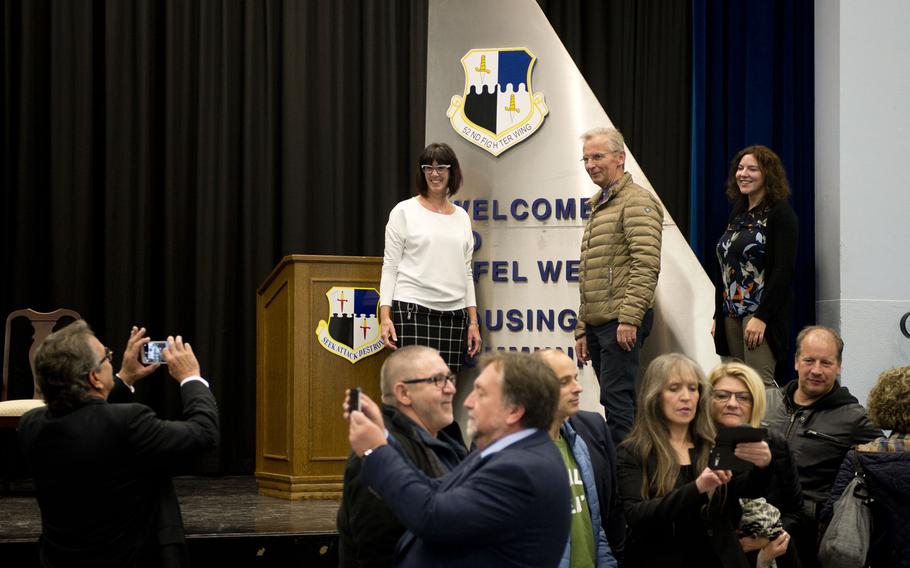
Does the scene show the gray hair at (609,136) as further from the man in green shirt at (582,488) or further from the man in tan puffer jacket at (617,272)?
the man in green shirt at (582,488)

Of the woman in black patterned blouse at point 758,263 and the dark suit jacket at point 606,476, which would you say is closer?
the dark suit jacket at point 606,476

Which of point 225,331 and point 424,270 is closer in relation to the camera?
point 424,270

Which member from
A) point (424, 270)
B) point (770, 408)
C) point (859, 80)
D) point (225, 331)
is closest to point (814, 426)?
point (770, 408)

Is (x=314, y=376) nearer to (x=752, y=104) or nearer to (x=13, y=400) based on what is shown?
(x=13, y=400)

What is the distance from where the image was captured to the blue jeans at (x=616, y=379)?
4.67 metres

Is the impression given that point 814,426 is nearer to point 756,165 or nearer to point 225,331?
point 756,165

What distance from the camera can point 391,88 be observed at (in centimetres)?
696

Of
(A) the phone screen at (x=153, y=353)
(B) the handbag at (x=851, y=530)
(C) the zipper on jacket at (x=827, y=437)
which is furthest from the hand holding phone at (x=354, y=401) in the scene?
(C) the zipper on jacket at (x=827, y=437)

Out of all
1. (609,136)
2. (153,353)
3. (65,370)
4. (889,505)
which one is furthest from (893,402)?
(65,370)

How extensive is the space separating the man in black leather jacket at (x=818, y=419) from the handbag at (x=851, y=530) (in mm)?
405

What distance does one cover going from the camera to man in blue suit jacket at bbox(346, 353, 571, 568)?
2125 mm

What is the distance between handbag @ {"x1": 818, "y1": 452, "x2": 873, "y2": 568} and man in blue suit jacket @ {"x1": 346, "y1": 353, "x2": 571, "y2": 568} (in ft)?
4.35

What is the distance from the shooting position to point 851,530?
3227 mm

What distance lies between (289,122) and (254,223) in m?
0.65
